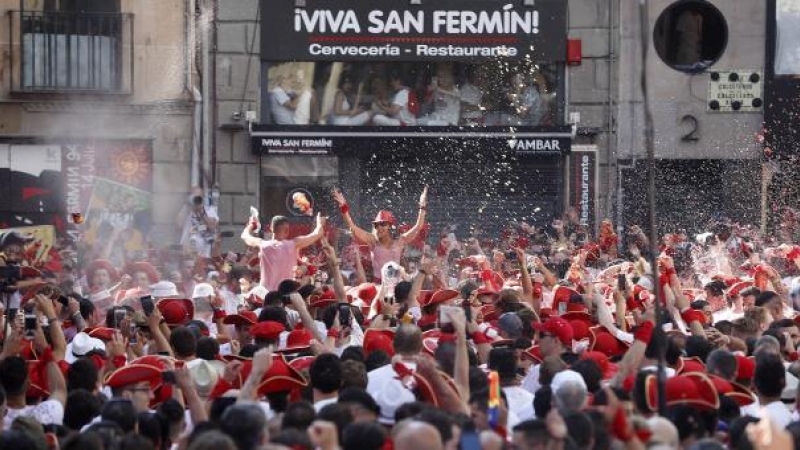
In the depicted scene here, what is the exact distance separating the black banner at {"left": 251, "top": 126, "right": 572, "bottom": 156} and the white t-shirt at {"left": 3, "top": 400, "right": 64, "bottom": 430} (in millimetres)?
17400

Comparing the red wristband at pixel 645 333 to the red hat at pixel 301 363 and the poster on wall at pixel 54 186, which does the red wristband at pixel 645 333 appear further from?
the poster on wall at pixel 54 186

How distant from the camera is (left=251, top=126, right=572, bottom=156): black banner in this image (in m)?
26.5

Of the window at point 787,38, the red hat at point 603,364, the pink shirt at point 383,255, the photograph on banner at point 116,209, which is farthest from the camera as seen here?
the window at point 787,38

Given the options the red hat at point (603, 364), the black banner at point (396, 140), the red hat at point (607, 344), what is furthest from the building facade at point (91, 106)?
the red hat at point (603, 364)

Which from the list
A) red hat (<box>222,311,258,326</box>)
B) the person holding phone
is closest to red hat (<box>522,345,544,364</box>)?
red hat (<box>222,311,258,326</box>)

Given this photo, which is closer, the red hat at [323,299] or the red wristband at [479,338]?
the red wristband at [479,338]

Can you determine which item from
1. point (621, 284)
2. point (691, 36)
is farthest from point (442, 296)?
point (691, 36)

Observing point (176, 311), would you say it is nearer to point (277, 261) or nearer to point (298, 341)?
point (298, 341)

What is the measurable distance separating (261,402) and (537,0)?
1838cm

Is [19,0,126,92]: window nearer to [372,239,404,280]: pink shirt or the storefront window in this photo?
the storefront window

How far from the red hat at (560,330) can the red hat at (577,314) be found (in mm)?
932

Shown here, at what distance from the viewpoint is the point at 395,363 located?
921 centimetres

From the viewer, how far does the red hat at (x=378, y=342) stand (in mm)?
10539

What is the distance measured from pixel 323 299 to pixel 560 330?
2.93 m
